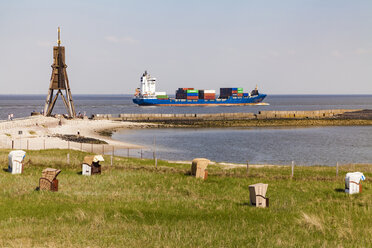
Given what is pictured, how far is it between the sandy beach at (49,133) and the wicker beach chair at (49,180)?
26152mm

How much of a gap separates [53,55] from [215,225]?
68.4 metres

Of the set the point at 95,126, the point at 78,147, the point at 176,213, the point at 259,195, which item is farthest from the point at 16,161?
the point at 95,126

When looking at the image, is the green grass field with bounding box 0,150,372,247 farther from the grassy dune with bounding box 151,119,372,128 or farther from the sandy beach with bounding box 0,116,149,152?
the grassy dune with bounding box 151,119,372,128

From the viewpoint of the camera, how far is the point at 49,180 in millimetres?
21172

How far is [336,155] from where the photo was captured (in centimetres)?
5778

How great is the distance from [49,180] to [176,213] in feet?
22.7

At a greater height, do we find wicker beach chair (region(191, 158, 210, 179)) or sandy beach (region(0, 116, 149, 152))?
wicker beach chair (region(191, 158, 210, 179))

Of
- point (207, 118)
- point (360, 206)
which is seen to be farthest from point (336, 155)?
point (207, 118)

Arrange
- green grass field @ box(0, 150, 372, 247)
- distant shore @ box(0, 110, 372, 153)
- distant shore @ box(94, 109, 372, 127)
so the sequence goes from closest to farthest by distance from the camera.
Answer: green grass field @ box(0, 150, 372, 247) < distant shore @ box(0, 110, 372, 153) < distant shore @ box(94, 109, 372, 127)

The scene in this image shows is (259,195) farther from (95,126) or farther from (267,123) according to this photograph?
(267,123)

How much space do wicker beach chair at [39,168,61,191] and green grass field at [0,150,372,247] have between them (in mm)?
442

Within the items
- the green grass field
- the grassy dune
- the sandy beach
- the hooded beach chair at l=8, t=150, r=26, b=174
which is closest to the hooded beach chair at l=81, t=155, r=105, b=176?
the green grass field

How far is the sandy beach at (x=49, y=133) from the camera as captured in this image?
52316 millimetres

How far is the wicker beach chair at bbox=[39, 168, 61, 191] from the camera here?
21.2m
